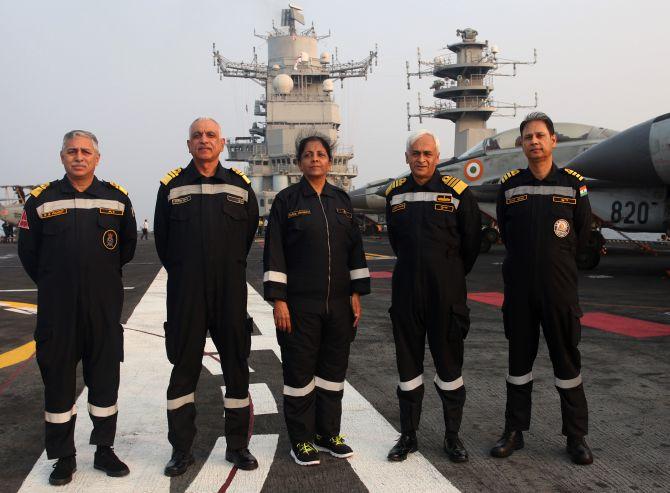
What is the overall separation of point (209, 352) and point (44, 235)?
333 centimetres

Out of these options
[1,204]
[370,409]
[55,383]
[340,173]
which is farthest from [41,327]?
[340,173]

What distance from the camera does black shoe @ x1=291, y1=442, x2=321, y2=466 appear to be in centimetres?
378

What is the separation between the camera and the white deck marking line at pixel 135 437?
3.52m

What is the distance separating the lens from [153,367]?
6281mm

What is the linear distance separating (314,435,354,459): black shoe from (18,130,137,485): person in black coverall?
1282 millimetres

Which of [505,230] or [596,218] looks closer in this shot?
[505,230]

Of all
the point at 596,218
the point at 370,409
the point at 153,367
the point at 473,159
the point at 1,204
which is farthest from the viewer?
the point at 1,204

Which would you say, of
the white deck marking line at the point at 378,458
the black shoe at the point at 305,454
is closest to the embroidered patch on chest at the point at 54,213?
the black shoe at the point at 305,454

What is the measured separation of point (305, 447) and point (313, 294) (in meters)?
1.01

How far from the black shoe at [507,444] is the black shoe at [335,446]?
97cm

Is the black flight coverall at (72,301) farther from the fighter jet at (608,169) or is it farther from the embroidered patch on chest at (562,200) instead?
the fighter jet at (608,169)

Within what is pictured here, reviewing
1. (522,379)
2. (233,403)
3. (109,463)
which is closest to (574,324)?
(522,379)

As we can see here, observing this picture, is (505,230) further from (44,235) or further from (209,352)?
(209,352)

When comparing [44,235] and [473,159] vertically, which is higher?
[473,159]
